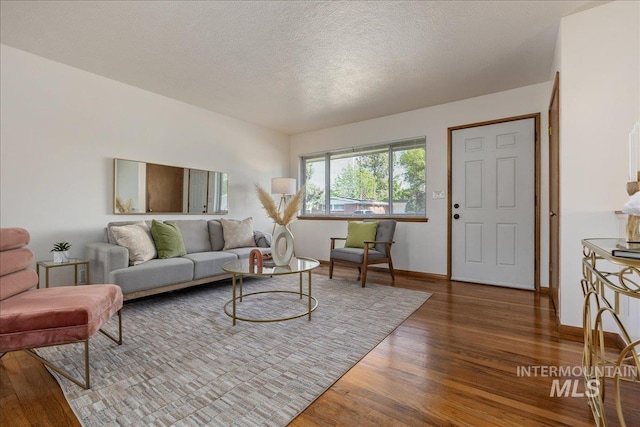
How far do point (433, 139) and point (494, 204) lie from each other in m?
1.19

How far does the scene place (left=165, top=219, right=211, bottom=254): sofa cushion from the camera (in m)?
3.69

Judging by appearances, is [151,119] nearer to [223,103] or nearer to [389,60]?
[223,103]

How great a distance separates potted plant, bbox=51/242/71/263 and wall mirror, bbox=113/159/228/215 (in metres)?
0.62

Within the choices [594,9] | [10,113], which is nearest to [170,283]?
[10,113]

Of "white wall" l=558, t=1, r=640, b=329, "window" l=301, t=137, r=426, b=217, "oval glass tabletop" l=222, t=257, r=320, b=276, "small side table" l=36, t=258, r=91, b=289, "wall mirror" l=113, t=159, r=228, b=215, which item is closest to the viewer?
"white wall" l=558, t=1, r=640, b=329

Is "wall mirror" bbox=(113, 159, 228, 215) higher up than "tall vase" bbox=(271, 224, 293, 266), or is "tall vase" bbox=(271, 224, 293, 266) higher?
"wall mirror" bbox=(113, 159, 228, 215)

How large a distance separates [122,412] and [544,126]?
445 centimetres

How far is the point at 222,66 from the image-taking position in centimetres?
296

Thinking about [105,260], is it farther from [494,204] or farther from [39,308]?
[494,204]

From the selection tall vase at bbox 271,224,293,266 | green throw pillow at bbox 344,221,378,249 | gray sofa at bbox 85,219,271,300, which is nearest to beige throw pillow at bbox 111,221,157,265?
gray sofa at bbox 85,219,271,300

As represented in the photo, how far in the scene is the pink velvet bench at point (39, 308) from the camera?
1.39 meters

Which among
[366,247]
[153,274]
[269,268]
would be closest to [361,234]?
[366,247]

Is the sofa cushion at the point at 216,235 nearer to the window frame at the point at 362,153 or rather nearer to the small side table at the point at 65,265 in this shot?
the small side table at the point at 65,265

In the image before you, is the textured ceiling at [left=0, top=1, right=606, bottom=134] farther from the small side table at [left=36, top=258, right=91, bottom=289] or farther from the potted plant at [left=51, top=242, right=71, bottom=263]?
the small side table at [left=36, top=258, right=91, bottom=289]
